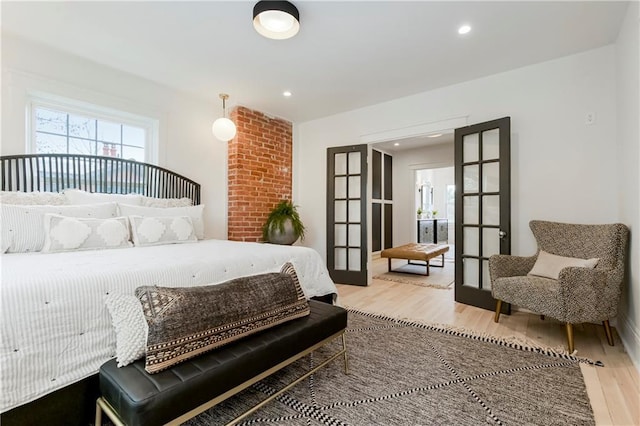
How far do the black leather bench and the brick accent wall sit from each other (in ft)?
9.64

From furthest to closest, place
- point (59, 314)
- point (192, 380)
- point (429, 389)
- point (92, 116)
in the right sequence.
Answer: point (92, 116), point (429, 389), point (59, 314), point (192, 380)

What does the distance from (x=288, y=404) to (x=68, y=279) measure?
1234mm

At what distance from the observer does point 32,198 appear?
2471 millimetres

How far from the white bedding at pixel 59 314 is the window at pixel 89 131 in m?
1.81

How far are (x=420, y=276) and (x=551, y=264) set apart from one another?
2382 millimetres

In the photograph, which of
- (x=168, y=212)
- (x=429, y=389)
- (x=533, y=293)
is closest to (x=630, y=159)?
(x=533, y=293)

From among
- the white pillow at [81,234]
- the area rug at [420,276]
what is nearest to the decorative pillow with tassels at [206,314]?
the white pillow at [81,234]

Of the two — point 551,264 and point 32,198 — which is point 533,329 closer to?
point 551,264

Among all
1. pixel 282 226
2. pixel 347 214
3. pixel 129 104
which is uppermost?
pixel 129 104

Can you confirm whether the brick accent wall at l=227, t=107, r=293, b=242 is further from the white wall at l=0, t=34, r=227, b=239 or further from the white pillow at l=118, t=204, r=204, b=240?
the white pillow at l=118, t=204, r=204, b=240

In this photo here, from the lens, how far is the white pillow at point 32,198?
7.77ft

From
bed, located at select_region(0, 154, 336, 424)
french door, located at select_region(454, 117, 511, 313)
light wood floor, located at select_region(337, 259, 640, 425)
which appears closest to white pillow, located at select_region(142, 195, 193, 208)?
bed, located at select_region(0, 154, 336, 424)

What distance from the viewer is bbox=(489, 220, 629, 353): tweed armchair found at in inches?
86.7

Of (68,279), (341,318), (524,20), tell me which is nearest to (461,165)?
(524,20)
